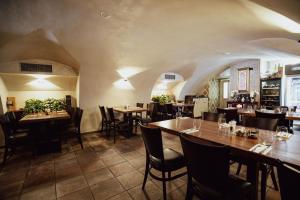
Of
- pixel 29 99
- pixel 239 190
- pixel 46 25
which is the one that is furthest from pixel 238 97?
pixel 29 99

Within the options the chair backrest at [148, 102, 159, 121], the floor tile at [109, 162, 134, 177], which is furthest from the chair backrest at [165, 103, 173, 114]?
the floor tile at [109, 162, 134, 177]

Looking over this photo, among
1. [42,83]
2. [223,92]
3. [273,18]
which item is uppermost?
[273,18]

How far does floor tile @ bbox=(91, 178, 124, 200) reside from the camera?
199cm

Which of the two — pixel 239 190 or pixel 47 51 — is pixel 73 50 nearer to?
pixel 47 51

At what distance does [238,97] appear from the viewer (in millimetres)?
7117

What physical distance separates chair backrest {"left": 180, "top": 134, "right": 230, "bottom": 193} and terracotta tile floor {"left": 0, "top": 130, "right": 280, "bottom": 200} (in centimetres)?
91

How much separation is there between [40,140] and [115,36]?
9.59 ft

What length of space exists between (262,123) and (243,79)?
230 inches

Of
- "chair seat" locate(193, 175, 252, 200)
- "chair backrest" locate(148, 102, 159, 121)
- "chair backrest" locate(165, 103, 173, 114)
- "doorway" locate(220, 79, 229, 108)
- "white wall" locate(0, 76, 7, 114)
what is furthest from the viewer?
"doorway" locate(220, 79, 229, 108)

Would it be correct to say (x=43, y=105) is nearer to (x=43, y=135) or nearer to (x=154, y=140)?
(x=43, y=135)

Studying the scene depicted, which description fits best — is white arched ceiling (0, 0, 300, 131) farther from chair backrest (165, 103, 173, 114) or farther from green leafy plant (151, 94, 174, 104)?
green leafy plant (151, 94, 174, 104)

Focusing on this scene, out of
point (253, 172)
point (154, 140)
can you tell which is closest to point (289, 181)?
point (253, 172)

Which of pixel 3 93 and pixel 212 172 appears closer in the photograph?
pixel 212 172

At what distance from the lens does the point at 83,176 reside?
8.04ft
